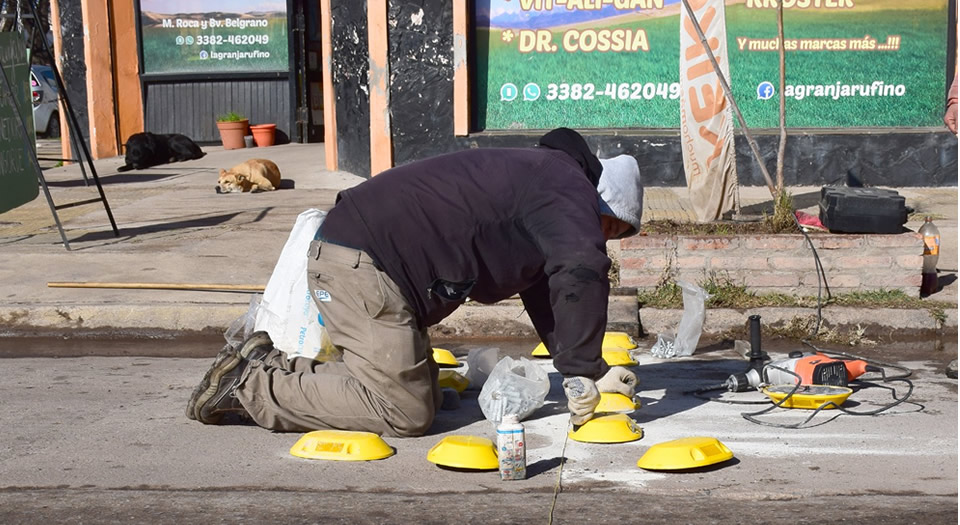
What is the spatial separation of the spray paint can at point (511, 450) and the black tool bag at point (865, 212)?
389 cm

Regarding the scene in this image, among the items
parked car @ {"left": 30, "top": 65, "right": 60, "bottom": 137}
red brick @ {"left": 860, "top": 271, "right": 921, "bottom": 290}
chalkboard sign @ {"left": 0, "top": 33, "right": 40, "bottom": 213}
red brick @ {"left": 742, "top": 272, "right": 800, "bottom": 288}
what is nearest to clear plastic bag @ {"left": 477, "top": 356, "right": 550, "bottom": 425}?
red brick @ {"left": 742, "top": 272, "right": 800, "bottom": 288}

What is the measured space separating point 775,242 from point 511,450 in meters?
3.62

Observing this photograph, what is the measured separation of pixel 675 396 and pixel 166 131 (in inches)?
535

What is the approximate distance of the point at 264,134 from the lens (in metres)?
17.3

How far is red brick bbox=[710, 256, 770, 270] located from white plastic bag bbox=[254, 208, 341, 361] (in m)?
2.85

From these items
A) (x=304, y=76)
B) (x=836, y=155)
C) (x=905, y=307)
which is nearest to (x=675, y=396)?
(x=905, y=307)

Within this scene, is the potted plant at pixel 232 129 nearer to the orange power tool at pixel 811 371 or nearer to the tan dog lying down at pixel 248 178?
the tan dog lying down at pixel 248 178

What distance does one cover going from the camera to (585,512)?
4031mm

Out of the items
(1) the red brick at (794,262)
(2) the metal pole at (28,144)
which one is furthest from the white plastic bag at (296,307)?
(2) the metal pole at (28,144)

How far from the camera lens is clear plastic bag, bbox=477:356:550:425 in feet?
16.6

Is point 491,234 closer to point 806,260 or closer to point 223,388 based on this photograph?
point 223,388

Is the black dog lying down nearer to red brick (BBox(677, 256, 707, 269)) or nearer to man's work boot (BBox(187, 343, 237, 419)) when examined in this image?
red brick (BBox(677, 256, 707, 269))

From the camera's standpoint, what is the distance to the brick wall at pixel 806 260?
7.39 m

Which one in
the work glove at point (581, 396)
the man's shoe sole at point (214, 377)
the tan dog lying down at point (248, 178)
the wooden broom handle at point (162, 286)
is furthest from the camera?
the tan dog lying down at point (248, 178)
